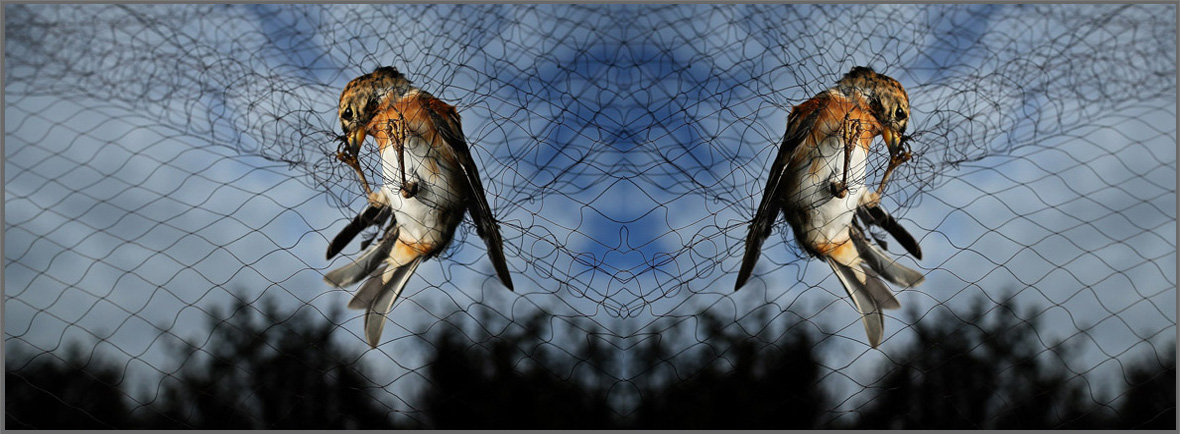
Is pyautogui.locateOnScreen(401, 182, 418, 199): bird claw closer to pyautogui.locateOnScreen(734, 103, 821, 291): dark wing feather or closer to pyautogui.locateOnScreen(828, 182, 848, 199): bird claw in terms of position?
pyautogui.locateOnScreen(734, 103, 821, 291): dark wing feather

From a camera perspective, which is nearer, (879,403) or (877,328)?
(877,328)

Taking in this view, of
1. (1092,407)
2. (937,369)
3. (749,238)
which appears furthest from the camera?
(937,369)

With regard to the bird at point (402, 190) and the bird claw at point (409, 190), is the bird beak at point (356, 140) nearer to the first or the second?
the bird at point (402, 190)

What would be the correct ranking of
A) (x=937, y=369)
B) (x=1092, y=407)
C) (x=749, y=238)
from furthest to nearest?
(x=937, y=369)
(x=1092, y=407)
(x=749, y=238)

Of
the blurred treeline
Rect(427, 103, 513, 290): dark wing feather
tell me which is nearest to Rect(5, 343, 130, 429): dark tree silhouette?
the blurred treeline

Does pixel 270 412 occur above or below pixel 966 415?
below

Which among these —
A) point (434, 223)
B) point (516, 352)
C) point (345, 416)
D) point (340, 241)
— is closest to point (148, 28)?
point (340, 241)

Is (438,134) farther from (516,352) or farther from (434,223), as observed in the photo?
(516,352)

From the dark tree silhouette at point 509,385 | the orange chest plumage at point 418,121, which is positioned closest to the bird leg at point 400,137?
the orange chest plumage at point 418,121
